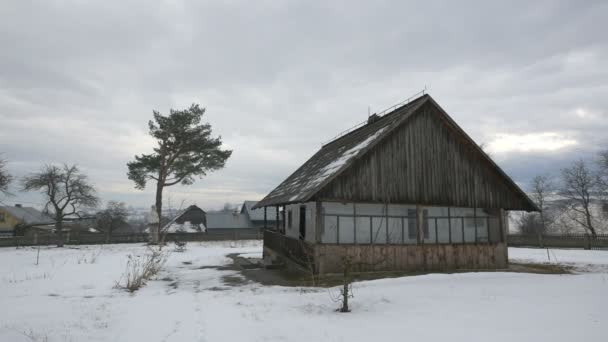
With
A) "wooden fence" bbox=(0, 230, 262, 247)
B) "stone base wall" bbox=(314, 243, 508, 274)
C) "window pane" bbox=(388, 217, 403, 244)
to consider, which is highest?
"window pane" bbox=(388, 217, 403, 244)

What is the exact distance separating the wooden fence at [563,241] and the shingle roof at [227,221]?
3578cm

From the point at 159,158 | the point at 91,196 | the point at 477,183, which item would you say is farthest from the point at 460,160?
the point at 91,196

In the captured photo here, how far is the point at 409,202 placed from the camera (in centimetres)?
1440

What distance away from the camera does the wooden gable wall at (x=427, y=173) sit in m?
13.7

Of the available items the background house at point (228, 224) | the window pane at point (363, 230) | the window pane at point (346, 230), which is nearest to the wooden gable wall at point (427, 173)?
the window pane at point (363, 230)

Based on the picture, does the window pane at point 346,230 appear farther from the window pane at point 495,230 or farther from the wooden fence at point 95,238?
the wooden fence at point 95,238

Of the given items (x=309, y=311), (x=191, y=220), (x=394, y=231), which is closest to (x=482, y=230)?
(x=394, y=231)

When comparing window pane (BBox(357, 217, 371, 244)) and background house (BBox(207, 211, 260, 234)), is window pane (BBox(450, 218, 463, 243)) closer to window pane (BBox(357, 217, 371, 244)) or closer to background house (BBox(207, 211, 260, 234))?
window pane (BBox(357, 217, 371, 244))

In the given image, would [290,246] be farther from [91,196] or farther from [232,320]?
[91,196]

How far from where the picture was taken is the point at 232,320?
7500 mm

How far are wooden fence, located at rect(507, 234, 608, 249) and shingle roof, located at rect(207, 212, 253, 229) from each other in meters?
35.8

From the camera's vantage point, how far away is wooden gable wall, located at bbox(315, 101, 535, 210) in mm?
13688

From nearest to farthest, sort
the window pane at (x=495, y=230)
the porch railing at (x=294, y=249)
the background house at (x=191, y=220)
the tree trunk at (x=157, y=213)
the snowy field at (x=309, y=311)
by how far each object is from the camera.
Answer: the snowy field at (x=309, y=311) → the porch railing at (x=294, y=249) → the window pane at (x=495, y=230) → the tree trunk at (x=157, y=213) → the background house at (x=191, y=220)

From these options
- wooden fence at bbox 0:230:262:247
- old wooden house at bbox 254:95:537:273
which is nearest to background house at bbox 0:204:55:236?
wooden fence at bbox 0:230:262:247
